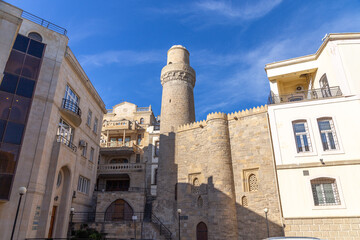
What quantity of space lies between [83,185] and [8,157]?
8086 millimetres

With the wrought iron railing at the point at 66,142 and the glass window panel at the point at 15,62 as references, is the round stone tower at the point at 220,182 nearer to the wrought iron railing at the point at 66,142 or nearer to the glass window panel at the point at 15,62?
the wrought iron railing at the point at 66,142

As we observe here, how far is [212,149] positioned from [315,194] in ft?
26.1

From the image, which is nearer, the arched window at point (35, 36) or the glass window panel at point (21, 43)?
the glass window panel at point (21, 43)

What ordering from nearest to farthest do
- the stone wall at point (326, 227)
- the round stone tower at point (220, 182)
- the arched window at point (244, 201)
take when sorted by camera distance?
1. the stone wall at point (326, 227)
2. the round stone tower at point (220, 182)
3. the arched window at point (244, 201)

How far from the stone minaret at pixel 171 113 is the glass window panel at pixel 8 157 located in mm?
12316

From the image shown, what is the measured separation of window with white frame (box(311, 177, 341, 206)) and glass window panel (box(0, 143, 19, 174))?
15.9 m

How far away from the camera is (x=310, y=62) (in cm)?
1894

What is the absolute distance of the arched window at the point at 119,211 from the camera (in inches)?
843

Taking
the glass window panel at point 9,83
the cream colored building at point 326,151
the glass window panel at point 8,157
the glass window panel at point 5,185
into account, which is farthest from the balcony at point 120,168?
the cream colored building at point 326,151

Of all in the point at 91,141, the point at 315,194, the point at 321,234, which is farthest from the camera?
the point at 91,141

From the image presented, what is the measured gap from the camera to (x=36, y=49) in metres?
15.6

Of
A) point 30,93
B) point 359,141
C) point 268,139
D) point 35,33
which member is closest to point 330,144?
point 359,141

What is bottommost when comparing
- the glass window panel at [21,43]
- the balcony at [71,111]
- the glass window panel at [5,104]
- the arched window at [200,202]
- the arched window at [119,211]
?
the arched window at [119,211]

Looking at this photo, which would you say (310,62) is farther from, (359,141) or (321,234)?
(321,234)
